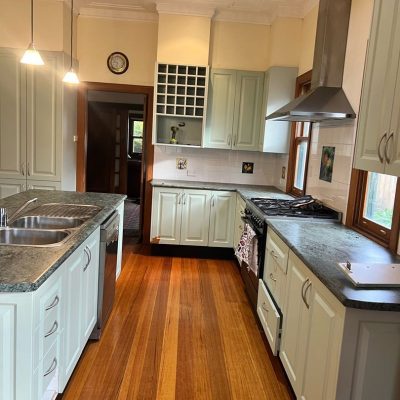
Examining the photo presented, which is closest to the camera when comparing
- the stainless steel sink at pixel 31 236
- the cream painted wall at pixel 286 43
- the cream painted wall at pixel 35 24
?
the stainless steel sink at pixel 31 236

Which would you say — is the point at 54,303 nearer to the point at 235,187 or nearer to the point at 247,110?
the point at 235,187

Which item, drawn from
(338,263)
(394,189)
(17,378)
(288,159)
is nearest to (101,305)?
(17,378)

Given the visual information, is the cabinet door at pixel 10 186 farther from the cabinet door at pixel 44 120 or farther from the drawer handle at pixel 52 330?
the drawer handle at pixel 52 330

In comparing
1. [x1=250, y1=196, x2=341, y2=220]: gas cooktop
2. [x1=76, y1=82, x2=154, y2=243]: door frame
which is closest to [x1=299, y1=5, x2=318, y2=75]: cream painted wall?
[x1=250, y1=196, x2=341, y2=220]: gas cooktop

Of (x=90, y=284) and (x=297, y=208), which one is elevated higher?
(x=297, y=208)

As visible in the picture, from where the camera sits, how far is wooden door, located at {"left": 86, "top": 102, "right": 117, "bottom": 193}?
26.6 feet

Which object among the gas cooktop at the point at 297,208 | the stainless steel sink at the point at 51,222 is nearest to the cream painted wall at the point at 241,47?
the gas cooktop at the point at 297,208

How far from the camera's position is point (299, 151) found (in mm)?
4281

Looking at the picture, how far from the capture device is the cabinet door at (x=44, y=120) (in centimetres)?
420

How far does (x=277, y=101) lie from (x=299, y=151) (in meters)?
0.63

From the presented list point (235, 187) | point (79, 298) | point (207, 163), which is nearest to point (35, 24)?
point (207, 163)

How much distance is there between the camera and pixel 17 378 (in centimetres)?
141

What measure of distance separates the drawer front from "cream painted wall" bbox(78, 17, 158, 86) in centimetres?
313

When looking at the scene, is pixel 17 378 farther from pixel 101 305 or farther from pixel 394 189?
pixel 394 189
